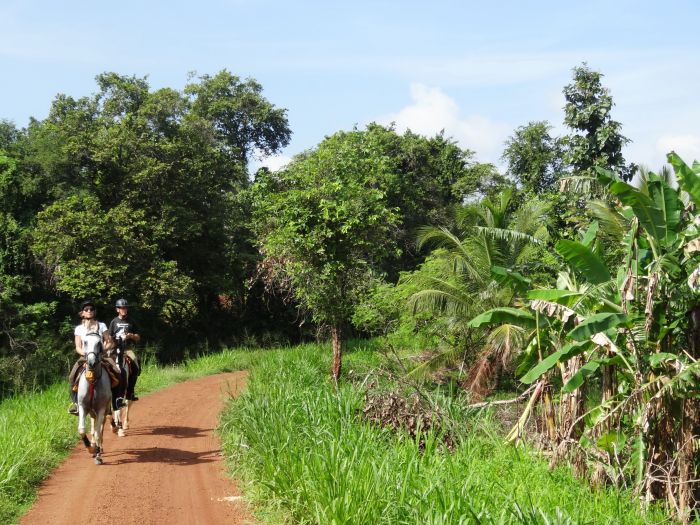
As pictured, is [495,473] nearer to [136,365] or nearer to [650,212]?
[650,212]

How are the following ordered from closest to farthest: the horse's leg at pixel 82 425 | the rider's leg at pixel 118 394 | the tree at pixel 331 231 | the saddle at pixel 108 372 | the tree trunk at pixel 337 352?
the horse's leg at pixel 82 425
the saddle at pixel 108 372
the rider's leg at pixel 118 394
the tree at pixel 331 231
the tree trunk at pixel 337 352

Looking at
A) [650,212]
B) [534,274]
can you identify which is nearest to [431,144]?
[534,274]

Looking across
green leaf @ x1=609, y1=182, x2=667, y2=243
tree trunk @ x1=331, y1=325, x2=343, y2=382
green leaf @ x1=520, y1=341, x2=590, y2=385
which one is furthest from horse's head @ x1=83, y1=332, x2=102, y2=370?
green leaf @ x1=609, y1=182, x2=667, y2=243

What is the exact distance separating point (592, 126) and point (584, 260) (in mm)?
16144

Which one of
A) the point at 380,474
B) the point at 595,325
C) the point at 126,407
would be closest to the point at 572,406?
the point at 595,325

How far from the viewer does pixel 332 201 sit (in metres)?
14.0

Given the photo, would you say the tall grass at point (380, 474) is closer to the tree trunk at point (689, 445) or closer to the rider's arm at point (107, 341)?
the tree trunk at point (689, 445)

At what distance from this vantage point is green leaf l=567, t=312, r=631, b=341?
23.7 ft

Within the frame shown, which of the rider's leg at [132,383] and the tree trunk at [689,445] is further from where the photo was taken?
the rider's leg at [132,383]

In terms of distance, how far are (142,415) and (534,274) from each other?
9.09 meters

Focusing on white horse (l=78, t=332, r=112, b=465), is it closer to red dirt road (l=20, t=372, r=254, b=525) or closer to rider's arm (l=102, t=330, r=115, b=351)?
red dirt road (l=20, t=372, r=254, b=525)

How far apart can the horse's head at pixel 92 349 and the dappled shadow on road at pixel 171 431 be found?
2.33 meters

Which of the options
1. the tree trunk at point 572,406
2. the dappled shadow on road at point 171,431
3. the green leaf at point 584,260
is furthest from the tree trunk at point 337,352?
the green leaf at point 584,260

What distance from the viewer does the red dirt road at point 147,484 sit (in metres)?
6.99
